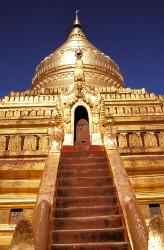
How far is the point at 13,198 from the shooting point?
8.35 m

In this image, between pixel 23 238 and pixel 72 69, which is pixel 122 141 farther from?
pixel 72 69

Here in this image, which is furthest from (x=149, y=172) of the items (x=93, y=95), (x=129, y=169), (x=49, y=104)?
(x=49, y=104)

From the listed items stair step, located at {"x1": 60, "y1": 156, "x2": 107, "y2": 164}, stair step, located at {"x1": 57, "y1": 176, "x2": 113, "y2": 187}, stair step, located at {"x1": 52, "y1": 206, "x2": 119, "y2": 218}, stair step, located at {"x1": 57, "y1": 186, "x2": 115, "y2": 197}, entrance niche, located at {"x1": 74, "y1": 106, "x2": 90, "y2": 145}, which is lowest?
stair step, located at {"x1": 52, "y1": 206, "x2": 119, "y2": 218}

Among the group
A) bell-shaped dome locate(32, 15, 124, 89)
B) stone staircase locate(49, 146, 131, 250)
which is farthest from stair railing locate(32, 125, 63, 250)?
bell-shaped dome locate(32, 15, 124, 89)

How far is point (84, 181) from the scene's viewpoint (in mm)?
7480

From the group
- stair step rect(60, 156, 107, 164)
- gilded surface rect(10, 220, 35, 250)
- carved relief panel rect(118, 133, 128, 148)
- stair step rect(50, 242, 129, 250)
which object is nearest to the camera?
gilded surface rect(10, 220, 35, 250)

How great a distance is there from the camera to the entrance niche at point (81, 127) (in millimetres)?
11605

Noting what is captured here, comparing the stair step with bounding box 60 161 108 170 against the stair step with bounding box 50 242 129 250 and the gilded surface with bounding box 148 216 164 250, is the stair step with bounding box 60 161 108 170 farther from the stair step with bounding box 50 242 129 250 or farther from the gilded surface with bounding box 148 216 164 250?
the gilded surface with bounding box 148 216 164 250

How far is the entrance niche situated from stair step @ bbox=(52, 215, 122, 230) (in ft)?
17.5

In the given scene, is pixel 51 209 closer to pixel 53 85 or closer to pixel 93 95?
pixel 93 95

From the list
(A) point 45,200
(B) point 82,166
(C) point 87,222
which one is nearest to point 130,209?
(C) point 87,222

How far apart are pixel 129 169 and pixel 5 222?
356 cm

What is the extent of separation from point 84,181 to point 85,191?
0.45 meters

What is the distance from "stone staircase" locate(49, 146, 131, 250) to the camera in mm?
5587
